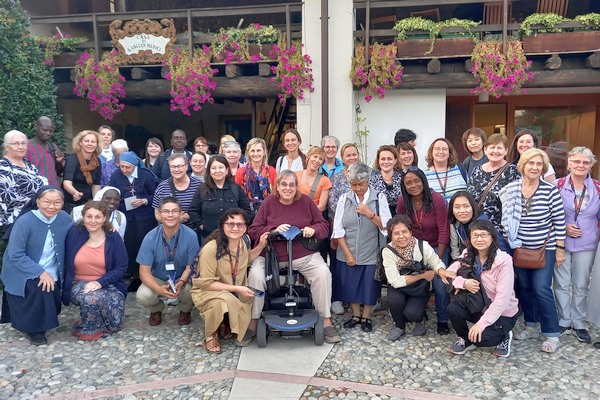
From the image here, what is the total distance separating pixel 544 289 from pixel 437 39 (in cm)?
506

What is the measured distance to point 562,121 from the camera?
10469mm

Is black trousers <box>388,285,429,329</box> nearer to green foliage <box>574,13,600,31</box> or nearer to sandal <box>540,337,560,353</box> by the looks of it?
sandal <box>540,337,560,353</box>

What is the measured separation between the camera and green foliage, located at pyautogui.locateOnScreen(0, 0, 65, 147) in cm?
706

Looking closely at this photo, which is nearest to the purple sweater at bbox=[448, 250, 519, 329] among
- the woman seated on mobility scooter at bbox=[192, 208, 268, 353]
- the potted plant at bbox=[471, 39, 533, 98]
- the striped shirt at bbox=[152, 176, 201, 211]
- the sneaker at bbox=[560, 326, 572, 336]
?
the sneaker at bbox=[560, 326, 572, 336]

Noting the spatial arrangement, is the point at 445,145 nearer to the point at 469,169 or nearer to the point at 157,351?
the point at 469,169

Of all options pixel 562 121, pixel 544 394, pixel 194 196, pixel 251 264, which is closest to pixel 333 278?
pixel 251 264

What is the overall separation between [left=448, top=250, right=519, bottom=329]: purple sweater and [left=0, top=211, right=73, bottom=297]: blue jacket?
145 inches

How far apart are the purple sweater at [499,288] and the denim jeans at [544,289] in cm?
30

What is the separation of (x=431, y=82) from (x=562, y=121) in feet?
14.6

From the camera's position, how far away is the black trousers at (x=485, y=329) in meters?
3.73

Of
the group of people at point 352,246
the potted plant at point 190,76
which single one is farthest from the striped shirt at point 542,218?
the potted plant at point 190,76

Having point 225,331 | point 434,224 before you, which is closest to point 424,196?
point 434,224

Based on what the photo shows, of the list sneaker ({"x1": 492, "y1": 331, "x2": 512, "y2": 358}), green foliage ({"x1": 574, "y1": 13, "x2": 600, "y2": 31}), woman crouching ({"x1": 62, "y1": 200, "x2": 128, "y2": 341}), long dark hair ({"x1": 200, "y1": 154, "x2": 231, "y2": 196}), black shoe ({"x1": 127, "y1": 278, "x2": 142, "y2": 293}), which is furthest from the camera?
green foliage ({"x1": 574, "y1": 13, "x2": 600, "y2": 31})

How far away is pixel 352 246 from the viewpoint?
4.45 m
